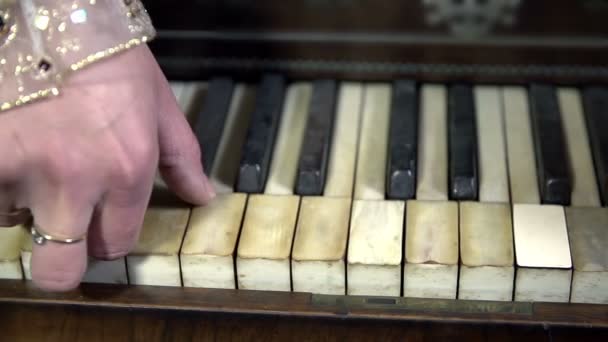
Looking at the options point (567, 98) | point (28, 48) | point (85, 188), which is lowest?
point (567, 98)

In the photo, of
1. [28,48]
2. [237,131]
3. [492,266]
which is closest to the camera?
[28,48]

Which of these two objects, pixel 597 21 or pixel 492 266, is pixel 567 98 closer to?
pixel 597 21

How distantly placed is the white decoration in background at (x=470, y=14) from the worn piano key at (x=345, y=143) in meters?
0.14

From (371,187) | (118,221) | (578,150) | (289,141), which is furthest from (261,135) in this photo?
(578,150)

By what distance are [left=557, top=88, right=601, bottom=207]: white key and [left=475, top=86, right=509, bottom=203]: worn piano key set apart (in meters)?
0.08

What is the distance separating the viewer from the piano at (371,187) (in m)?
0.95

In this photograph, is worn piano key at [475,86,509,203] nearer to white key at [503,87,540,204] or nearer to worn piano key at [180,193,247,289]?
white key at [503,87,540,204]

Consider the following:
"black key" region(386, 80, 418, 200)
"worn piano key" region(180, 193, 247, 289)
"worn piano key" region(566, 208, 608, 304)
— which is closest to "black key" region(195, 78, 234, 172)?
"worn piano key" region(180, 193, 247, 289)

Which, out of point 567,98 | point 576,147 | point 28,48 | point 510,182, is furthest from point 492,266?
point 28,48

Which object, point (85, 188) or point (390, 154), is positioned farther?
point (390, 154)

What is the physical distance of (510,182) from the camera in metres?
1.06

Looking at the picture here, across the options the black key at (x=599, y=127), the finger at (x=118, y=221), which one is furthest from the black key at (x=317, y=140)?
the black key at (x=599, y=127)

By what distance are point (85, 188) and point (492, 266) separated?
40 cm

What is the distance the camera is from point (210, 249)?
3.17 ft
